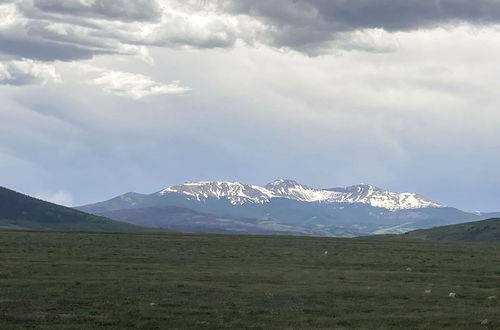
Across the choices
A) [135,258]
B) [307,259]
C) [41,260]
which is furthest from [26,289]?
[307,259]

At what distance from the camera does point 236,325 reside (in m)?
34.7

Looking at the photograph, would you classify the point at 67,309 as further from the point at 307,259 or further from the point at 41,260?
the point at 307,259

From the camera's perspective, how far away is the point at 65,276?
54656mm

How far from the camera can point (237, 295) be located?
46094 millimetres

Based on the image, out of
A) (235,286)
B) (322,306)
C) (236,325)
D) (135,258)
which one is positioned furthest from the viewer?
(135,258)

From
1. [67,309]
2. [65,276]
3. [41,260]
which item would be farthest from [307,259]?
[67,309]

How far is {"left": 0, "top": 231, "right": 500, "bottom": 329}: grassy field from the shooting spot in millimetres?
36094

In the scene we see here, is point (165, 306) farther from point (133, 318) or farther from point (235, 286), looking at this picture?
point (235, 286)

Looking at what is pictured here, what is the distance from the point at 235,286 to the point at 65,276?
13306mm

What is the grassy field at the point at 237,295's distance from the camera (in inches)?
1421

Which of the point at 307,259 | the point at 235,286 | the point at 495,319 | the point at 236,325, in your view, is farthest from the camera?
the point at 307,259

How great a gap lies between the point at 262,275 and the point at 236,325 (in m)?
25.3

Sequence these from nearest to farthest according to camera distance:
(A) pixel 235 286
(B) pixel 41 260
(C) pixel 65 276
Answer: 1. (A) pixel 235 286
2. (C) pixel 65 276
3. (B) pixel 41 260

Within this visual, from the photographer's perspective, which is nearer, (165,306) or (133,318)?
(133,318)
